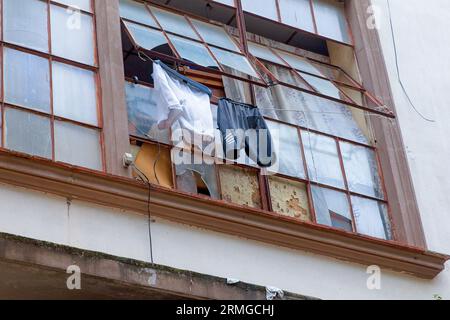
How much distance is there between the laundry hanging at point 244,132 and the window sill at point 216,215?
89 centimetres

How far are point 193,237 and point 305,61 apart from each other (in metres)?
4.28

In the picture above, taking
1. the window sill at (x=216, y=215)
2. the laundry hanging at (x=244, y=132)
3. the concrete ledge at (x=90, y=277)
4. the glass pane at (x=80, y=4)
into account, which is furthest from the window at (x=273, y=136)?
the concrete ledge at (x=90, y=277)

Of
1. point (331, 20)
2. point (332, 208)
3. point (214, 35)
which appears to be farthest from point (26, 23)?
point (331, 20)

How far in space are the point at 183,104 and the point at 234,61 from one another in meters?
1.57

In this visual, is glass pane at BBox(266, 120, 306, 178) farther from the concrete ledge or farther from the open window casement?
the concrete ledge

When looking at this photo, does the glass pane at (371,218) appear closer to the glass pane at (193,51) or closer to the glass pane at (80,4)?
the glass pane at (193,51)

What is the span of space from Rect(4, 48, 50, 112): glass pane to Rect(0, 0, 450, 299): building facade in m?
0.01

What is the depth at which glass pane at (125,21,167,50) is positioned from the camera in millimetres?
12625

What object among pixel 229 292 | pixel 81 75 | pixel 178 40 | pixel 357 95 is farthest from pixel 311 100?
pixel 229 292

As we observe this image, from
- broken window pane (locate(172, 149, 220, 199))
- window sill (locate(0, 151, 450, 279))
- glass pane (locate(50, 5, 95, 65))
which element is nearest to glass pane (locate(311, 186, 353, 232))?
window sill (locate(0, 151, 450, 279))

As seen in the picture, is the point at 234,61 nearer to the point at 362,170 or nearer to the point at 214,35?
the point at 214,35

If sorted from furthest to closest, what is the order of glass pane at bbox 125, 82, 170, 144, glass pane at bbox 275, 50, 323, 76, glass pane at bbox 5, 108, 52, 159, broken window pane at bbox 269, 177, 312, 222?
glass pane at bbox 275, 50, 323, 76, broken window pane at bbox 269, 177, 312, 222, glass pane at bbox 125, 82, 170, 144, glass pane at bbox 5, 108, 52, 159

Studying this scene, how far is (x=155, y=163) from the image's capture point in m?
11.9

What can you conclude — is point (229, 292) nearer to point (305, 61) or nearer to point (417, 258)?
point (417, 258)
